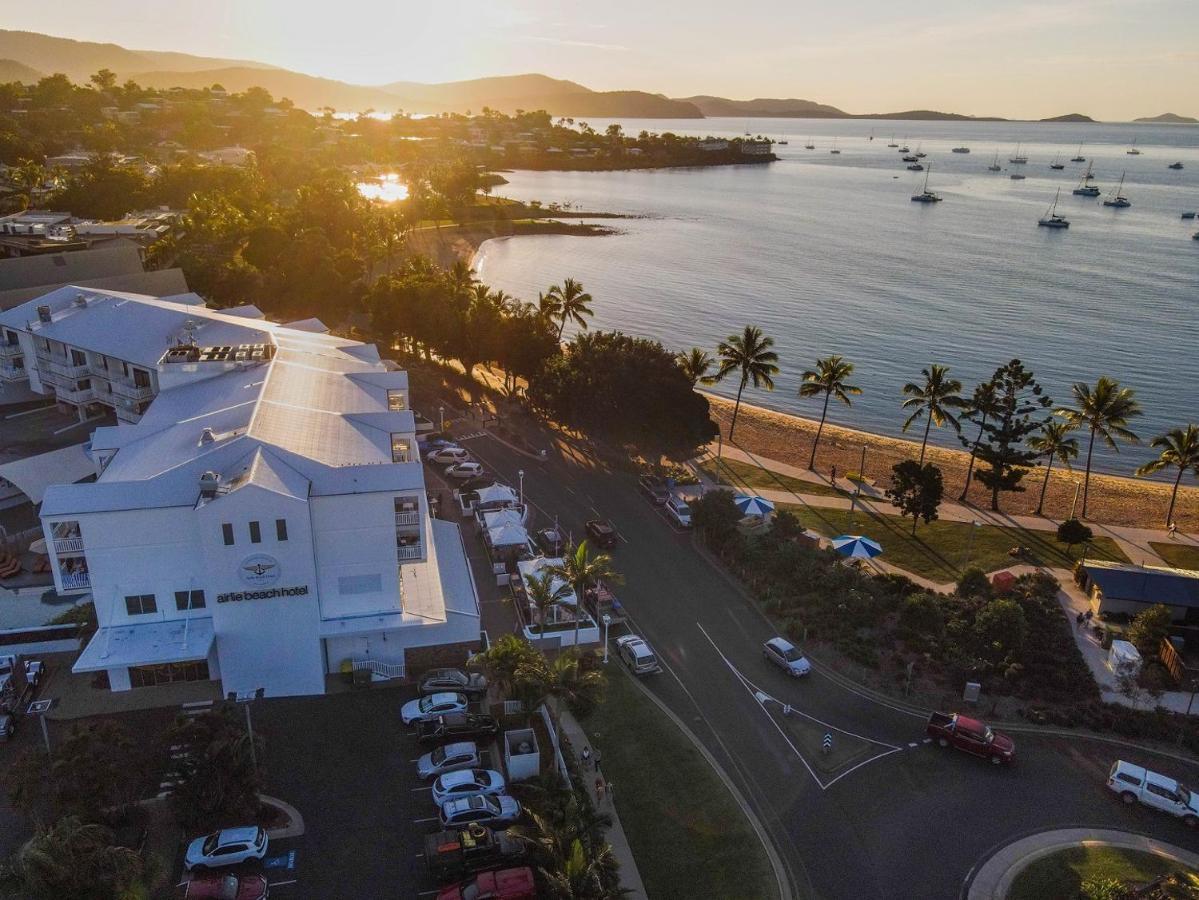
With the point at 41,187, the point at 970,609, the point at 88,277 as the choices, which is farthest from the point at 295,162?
the point at 970,609

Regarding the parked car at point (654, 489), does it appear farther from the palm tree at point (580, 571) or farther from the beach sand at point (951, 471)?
the palm tree at point (580, 571)

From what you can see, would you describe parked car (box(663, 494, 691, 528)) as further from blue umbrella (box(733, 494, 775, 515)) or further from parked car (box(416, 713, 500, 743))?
parked car (box(416, 713, 500, 743))

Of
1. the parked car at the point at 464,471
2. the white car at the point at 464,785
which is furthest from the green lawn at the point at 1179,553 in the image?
the parked car at the point at 464,471

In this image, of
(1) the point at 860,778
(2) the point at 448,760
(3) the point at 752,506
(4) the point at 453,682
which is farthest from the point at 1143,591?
(2) the point at 448,760

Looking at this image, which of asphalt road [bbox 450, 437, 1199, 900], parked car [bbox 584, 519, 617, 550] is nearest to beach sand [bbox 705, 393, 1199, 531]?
parked car [bbox 584, 519, 617, 550]

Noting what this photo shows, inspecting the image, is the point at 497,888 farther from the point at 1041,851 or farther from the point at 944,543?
the point at 944,543

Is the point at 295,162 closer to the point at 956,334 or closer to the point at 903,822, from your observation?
the point at 956,334
